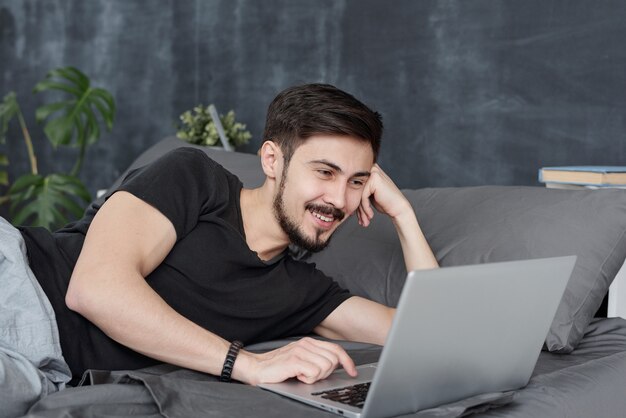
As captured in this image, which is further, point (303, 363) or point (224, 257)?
point (224, 257)

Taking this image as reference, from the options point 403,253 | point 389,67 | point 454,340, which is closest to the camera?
point 454,340

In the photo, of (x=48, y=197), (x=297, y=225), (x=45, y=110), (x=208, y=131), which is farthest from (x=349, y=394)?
(x=45, y=110)

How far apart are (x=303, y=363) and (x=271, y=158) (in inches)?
22.6

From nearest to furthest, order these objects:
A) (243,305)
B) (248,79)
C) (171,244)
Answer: (171,244) → (243,305) → (248,79)

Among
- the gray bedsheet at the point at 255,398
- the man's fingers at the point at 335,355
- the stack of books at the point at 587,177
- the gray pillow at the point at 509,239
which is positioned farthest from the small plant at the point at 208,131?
the man's fingers at the point at 335,355

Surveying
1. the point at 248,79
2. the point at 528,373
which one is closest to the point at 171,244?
the point at 528,373

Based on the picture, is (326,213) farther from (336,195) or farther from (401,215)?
(401,215)

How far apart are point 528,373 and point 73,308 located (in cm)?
76

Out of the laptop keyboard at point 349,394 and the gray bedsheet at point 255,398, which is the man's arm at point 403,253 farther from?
the laptop keyboard at point 349,394

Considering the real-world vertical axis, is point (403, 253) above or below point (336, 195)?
below

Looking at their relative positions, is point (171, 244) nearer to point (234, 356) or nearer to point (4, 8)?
point (234, 356)

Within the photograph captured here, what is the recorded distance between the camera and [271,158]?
1.74 m

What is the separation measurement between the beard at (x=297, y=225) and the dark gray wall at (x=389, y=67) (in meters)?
1.02

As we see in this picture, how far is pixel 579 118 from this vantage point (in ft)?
7.75
